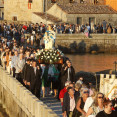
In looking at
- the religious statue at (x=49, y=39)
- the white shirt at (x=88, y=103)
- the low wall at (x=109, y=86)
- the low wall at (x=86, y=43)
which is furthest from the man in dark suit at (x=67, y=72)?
the low wall at (x=86, y=43)

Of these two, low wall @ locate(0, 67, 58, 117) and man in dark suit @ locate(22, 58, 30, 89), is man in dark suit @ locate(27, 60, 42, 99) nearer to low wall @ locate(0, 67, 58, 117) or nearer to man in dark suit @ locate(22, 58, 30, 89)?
man in dark suit @ locate(22, 58, 30, 89)

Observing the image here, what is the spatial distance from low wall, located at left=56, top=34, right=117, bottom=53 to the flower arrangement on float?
33.7 m

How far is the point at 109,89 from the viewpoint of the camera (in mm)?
16922

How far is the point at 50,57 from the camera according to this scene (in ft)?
70.8

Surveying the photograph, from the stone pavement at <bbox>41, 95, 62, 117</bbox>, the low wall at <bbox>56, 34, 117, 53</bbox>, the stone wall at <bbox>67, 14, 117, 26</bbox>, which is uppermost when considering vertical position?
the stone wall at <bbox>67, 14, 117, 26</bbox>

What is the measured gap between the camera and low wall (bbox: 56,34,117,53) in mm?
56669

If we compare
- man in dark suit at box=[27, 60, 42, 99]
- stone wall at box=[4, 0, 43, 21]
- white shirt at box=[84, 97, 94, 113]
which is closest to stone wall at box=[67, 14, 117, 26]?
stone wall at box=[4, 0, 43, 21]

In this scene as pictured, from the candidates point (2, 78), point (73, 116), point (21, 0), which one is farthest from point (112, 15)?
point (73, 116)

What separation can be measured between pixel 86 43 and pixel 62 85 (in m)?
39.9

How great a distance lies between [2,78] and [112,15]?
145 feet

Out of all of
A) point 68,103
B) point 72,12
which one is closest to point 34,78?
point 68,103

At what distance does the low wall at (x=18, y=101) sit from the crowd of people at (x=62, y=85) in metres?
0.42

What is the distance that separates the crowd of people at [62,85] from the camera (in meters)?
11.4

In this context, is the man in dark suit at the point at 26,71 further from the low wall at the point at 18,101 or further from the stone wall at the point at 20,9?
the stone wall at the point at 20,9
